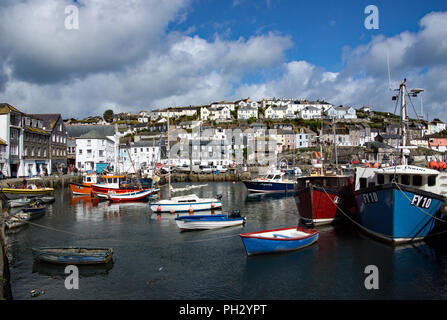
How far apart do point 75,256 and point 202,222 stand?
10.4 meters

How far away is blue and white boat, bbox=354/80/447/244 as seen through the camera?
63.4 feet

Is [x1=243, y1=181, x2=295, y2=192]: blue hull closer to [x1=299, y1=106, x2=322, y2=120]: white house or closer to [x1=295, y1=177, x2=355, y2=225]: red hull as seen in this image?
[x1=295, y1=177, x2=355, y2=225]: red hull

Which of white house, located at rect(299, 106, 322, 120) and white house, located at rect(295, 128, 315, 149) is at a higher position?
white house, located at rect(299, 106, 322, 120)

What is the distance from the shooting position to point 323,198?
26.7 m

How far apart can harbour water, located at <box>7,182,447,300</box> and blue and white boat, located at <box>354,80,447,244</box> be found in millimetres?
940

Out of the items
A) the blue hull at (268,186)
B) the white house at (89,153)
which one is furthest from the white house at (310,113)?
the blue hull at (268,186)

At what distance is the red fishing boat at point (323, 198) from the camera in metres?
26.3

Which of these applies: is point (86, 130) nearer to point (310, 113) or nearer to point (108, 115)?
point (108, 115)

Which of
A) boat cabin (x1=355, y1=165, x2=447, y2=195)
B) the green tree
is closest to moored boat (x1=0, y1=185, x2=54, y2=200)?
boat cabin (x1=355, y1=165, x2=447, y2=195)

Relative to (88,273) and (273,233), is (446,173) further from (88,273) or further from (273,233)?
(88,273)

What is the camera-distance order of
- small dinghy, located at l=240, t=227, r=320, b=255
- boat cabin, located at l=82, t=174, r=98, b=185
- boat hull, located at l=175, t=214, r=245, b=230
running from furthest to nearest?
boat cabin, located at l=82, t=174, r=98, b=185 < boat hull, located at l=175, t=214, r=245, b=230 < small dinghy, located at l=240, t=227, r=320, b=255
